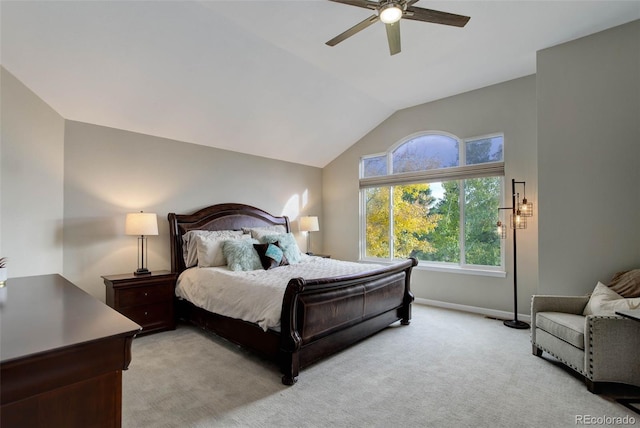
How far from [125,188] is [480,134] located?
4.95 metres

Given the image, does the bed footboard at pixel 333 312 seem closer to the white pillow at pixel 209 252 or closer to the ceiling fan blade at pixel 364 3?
the white pillow at pixel 209 252

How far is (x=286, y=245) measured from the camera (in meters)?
4.34

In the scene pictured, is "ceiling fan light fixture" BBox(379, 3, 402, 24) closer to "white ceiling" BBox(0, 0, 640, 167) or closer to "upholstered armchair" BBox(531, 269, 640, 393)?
"white ceiling" BBox(0, 0, 640, 167)

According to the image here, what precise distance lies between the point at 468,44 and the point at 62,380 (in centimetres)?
421

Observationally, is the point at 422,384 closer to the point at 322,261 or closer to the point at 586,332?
the point at 586,332

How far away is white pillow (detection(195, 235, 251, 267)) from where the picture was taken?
155 inches

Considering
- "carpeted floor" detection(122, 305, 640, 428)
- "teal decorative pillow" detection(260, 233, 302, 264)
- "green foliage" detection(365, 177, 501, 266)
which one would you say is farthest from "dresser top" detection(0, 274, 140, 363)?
"green foliage" detection(365, 177, 501, 266)

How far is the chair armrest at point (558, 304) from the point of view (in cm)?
292

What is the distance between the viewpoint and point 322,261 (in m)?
4.56

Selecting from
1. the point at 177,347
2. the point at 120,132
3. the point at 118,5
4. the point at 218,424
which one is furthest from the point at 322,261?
the point at 118,5

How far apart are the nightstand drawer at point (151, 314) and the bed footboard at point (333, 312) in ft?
6.31

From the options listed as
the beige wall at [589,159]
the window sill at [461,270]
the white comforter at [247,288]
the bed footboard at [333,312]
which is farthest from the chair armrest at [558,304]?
the white comforter at [247,288]

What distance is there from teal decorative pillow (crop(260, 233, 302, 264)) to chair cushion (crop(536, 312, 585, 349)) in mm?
2880

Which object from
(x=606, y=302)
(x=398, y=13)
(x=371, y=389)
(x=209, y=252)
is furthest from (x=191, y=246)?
(x=606, y=302)
